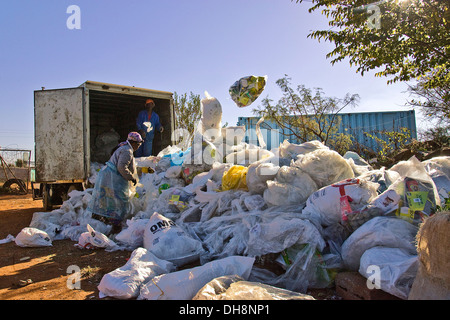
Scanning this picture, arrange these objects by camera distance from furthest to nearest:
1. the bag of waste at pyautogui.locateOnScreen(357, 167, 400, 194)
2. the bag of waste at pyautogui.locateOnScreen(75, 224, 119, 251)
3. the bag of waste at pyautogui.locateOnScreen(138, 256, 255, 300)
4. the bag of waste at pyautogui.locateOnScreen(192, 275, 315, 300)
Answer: the bag of waste at pyautogui.locateOnScreen(75, 224, 119, 251) < the bag of waste at pyautogui.locateOnScreen(357, 167, 400, 194) < the bag of waste at pyautogui.locateOnScreen(138, 256, 255, 300) < the bag of waste at pyautogui.locateOnScreen(192, 275, 315, 300)

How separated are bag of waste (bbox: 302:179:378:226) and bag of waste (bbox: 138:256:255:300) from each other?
2.45 feet

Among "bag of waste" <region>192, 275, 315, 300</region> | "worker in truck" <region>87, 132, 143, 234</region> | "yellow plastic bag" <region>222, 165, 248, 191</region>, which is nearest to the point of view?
"bag of waste" <region>192, 275, 315, 300</region>

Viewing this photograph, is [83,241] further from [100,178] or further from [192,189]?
[192,189]

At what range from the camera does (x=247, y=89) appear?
4328mm

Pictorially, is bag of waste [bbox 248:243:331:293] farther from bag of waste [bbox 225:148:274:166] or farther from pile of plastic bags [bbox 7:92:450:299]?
bag of waste [bbox 225:148:274:166]

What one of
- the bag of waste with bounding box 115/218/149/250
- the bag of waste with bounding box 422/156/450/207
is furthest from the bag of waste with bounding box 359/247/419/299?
the bag of waste with bounding box 115/218/149/250

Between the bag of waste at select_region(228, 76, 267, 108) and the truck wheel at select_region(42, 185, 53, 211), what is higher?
the bag of waste at select_region(228, 76, 267, 108)

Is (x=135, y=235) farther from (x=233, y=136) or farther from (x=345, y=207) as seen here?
(x=233, y=136)

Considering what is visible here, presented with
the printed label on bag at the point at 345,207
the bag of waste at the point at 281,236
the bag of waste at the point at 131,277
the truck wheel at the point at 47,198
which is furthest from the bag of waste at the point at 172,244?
the truck wheel at the point at 47,198

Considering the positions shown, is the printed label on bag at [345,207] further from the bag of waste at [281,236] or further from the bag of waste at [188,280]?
the bag of waste at [188,280]

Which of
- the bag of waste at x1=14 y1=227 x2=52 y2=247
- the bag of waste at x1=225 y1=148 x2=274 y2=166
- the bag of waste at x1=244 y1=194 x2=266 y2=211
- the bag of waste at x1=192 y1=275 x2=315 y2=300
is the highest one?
the bag of waste at x1=225 y1=148 x2=274 y2=166

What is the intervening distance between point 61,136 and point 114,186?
110 inches

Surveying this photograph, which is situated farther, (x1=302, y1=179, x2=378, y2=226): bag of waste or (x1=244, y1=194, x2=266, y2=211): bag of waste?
(x1=244, y1=194, x2=266, y2=211): bag of waste

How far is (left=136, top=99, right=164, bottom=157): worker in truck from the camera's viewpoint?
7395 millimetres
